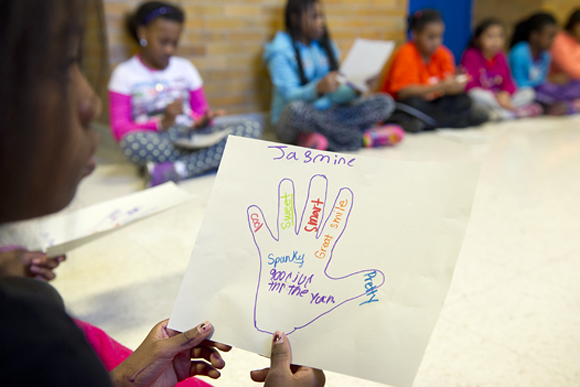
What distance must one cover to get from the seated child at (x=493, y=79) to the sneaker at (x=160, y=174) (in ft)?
7.54

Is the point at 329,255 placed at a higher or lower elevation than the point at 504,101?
higher

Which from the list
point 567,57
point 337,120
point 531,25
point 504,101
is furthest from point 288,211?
point 567,57

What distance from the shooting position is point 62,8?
27 centimetres

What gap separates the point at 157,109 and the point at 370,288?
5.64 ft

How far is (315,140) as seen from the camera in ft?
7.38

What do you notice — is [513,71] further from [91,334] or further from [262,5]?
[91,334]

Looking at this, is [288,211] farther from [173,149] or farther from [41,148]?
[173,149]

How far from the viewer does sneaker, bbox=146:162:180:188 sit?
1712 mm

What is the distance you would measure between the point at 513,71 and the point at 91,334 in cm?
367

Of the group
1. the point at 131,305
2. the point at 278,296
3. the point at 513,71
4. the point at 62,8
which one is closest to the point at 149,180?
the point at 131,305

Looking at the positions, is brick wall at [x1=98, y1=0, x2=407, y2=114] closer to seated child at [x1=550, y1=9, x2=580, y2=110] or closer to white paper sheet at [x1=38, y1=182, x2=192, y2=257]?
white paper sheet at [x1=38, y1=182, x2=192, y2=257]

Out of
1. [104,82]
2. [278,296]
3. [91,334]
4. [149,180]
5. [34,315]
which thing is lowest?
[149,180]

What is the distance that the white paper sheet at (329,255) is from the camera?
423mm

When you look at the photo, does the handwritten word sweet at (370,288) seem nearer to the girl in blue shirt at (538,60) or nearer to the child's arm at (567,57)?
the girl in blue shirt at (538,60)
